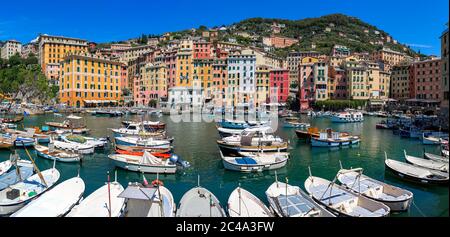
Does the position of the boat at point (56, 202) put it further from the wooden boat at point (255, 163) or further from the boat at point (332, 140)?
the boat at point (332, 140)

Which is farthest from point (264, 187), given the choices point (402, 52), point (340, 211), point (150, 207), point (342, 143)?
point (402, 52)

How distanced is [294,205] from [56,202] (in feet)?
13.1

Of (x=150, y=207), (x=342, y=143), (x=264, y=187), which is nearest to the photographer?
(x=150, y=207)

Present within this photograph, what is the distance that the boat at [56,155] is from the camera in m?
10.4

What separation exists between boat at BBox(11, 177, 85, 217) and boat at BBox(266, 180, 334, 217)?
11.2ft

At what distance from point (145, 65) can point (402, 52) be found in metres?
41.1

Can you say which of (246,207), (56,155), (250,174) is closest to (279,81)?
(250,174)

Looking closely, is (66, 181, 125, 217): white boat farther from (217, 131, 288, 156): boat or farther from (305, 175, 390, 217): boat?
(217, 131, 288, 156): boat

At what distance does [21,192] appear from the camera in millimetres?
6027

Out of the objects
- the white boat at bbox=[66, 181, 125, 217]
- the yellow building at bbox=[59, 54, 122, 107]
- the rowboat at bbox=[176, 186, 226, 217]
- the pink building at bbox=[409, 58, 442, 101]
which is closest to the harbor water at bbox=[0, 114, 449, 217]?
the rowboat at bbox=[176, 186, 226, 217]

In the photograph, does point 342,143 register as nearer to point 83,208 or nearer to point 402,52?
point 83,208

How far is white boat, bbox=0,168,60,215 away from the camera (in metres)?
5.40

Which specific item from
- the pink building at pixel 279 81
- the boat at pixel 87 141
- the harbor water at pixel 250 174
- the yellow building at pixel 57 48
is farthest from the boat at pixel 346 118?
the yellow building at pixel 57 48

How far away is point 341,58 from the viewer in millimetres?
43094
